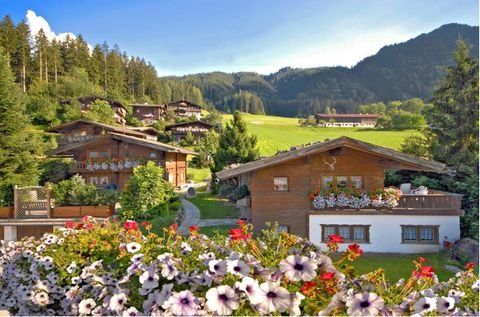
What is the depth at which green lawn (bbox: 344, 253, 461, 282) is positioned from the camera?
11243 mm

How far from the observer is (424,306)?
2365 mm

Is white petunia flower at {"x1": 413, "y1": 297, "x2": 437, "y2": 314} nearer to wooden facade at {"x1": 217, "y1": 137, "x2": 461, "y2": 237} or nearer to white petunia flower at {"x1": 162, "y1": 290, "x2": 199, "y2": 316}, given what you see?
white petunia flower at {"x1": 162, "y1": 290, "x2": 199, "y2": 316}

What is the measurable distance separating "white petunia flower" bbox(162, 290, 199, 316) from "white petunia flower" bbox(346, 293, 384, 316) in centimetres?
108

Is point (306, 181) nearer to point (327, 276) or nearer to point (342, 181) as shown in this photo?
point (342, 181)

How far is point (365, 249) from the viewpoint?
13805mm

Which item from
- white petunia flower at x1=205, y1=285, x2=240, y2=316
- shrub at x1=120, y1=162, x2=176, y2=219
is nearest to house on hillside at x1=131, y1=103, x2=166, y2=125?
shrub at x1=120, y1=162, x2=176, y2=219

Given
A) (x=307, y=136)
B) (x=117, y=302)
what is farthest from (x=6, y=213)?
(x=307, y=136)

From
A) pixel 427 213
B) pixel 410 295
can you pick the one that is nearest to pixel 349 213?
pixel 427 213

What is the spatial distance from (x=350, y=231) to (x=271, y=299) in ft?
41.8

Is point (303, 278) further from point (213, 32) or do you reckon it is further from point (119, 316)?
point (213, 32)

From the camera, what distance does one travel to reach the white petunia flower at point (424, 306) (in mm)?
2354

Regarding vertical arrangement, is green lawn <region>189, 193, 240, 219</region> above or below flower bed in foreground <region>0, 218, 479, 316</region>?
below

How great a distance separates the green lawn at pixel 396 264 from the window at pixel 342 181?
2894 millimetres

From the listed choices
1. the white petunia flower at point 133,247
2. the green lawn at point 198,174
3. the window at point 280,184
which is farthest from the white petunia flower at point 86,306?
the green lawn at point 198,174
